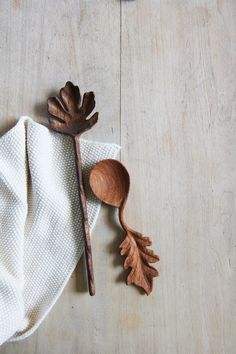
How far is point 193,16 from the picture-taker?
2.20 ft

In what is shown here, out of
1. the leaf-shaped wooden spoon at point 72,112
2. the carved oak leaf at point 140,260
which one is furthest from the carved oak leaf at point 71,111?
the carved oak leaf at point 140,260

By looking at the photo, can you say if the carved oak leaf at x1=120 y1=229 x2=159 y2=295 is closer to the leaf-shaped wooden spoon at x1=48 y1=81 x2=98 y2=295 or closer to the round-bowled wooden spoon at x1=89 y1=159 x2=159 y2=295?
the round-bowled wooden spoon at x1=89 y1=159 x2=159 y2=295

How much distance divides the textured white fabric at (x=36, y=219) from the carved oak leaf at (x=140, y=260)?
0.08 meters

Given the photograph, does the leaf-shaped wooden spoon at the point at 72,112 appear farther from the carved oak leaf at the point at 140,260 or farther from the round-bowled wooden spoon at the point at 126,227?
the carved oak leaf at the point at 140,260

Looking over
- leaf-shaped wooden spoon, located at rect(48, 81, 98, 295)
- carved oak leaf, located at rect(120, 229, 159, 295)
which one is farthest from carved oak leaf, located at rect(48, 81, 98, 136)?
carved oak leaf, located at rect(120, 229, 159, 295)

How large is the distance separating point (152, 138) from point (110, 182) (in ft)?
0.37

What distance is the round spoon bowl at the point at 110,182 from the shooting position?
61cm

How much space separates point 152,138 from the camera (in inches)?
25.6

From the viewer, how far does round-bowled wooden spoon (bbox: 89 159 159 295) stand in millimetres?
614

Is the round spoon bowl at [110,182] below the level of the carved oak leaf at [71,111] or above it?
below

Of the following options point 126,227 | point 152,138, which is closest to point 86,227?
point 126,227

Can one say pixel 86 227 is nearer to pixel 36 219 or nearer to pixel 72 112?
pixel 36 219

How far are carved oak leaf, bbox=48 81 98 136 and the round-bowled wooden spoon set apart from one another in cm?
8

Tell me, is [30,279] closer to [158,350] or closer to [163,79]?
[158,350]
